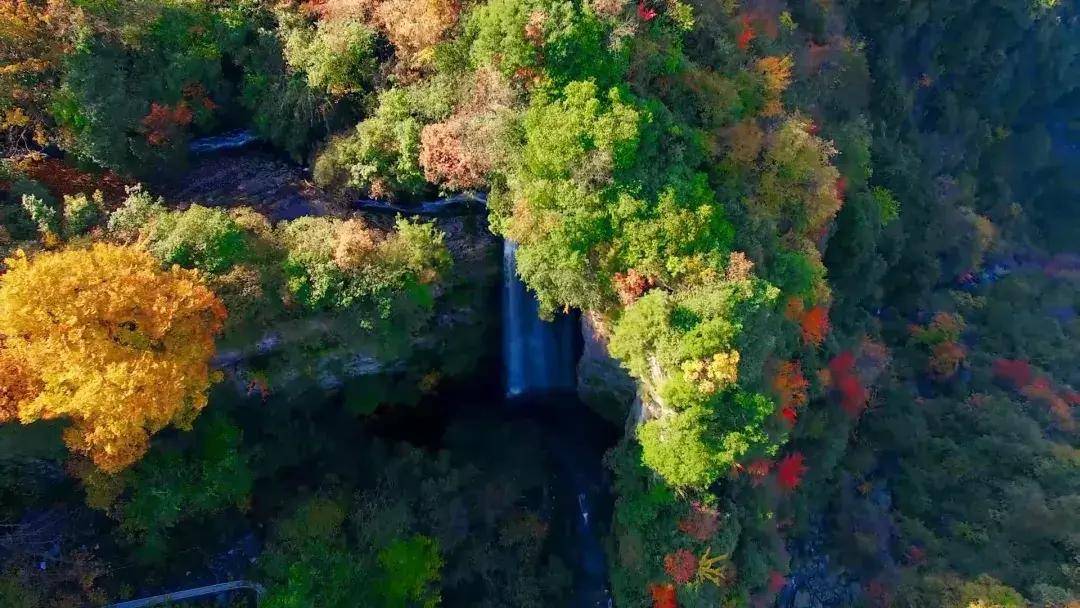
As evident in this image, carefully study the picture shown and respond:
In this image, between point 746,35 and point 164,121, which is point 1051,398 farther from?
point 164,121

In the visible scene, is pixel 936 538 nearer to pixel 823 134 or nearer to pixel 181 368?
pixel 823 134

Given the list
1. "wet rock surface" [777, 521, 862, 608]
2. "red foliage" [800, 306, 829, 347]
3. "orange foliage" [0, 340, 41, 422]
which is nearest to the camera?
"orange foliage" [0, 340, 41, 422]

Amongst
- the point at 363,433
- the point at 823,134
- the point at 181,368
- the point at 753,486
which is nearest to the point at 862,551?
the point at 753,486

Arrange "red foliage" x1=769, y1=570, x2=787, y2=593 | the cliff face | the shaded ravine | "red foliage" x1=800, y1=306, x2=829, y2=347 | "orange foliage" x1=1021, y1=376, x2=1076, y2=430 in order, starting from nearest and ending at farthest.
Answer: "red foliage" x1=769, y1=570, x2=787, y2=593 < "red foliage" x1=800, y1=306, x2=829, y2=347 < the cliff face < the shaded ravine < "orange foliage" x1=1021, y1=376, x2=1076, y2=430

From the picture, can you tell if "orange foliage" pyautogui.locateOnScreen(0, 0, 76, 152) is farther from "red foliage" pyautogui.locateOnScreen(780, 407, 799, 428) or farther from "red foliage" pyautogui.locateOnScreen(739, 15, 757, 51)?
"red foliage" pyautogui.locateOnScreen(780, 407, 799, 428)

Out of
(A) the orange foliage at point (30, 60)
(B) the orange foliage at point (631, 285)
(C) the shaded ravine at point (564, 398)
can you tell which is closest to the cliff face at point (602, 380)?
(C) the shaded ravine at point (564, 398)

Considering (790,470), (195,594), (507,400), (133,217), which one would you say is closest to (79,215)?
(133,217)

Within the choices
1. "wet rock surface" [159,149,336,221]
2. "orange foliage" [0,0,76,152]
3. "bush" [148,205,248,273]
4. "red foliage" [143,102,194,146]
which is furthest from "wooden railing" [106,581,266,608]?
"red foliage" [143,102,194,146]
